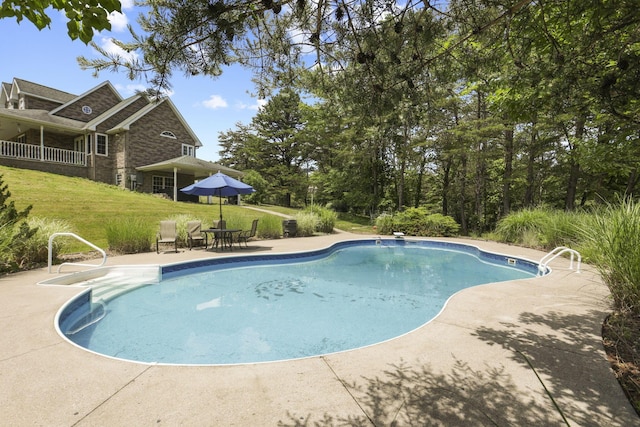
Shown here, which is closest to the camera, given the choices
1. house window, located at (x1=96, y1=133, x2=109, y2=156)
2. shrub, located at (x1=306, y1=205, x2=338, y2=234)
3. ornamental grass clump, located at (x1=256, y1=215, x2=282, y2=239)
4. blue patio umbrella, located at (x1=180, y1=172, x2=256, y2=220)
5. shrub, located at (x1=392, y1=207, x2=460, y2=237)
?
blue patio umbrella, located at (x1=180, y1=172, x2=256, y2=220)

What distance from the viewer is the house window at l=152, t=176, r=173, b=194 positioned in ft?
76.8

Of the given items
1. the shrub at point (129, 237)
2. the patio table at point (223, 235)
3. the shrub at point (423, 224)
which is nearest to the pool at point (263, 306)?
the patio table at point (223, 235)

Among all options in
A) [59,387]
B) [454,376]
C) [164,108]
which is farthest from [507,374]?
[164,108]

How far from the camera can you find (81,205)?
13.7 meters

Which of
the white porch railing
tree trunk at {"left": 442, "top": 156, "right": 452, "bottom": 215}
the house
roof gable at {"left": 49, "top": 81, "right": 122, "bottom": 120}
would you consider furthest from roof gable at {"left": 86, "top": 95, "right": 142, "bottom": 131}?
tree trunk at {"left": 442, "top": 156, "right": 452, "bottom": 215}

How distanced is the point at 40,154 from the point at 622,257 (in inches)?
1075

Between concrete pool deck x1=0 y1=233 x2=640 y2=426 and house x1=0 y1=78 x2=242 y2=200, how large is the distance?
19269mm

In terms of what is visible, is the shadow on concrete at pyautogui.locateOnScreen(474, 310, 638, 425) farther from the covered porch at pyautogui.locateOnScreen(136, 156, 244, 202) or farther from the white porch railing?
the white porch railing

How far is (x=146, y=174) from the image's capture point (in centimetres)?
2292

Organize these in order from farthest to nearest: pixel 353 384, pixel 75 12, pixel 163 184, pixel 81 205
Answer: pixel 163 184 < pixel 81 205 < pixel 353 384 < pixel 75 12

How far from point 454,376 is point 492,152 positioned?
53.1 ft

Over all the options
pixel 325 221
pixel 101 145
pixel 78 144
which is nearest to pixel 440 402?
pixel 325 221

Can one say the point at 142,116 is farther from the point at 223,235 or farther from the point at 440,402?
the point at 440,402

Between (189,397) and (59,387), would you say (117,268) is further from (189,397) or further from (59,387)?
(189,397)
